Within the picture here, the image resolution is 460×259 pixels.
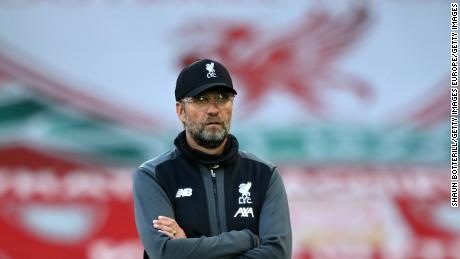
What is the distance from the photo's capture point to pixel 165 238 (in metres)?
2.96

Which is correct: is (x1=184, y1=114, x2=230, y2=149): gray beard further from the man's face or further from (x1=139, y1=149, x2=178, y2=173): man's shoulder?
(x1=139, y1=149, x2=178, y2=173): man's shoulder

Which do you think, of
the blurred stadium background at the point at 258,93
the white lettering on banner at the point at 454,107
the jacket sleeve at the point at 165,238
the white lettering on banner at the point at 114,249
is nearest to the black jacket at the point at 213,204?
the jacket sleeve at the point at 165,238

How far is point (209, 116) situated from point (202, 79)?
113 millimetres

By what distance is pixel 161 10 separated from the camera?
6.87 m

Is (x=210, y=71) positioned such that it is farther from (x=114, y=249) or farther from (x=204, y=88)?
(x=114, y=249)

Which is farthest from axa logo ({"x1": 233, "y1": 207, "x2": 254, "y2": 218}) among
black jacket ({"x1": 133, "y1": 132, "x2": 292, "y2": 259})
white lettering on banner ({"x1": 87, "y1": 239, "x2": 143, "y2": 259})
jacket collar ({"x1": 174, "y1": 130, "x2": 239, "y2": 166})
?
white lettering on banner ({"x1": 87, "y1": 239, "x2": 143, "y2": 259})

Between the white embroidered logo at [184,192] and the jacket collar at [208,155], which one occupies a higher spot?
the jacket collar at [208,155]

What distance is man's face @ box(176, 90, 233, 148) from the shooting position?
3.01m

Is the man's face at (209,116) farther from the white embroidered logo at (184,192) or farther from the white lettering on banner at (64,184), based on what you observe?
the white lettering on banner at (64,184)

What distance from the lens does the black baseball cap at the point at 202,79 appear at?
301 centimetres

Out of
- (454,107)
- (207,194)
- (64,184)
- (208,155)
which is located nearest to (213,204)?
(207,194)

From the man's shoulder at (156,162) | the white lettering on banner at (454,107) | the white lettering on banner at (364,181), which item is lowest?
the man's shoulder at (156,162)

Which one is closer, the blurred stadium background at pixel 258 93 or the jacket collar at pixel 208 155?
the jacket collar at pixel 208 155

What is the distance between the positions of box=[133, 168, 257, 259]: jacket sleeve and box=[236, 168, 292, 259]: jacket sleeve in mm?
35
